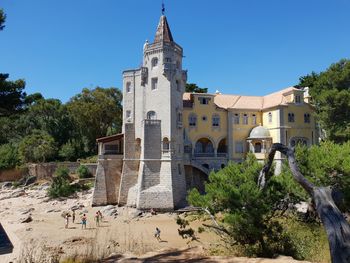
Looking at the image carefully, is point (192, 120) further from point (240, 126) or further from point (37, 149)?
point (37, 149)

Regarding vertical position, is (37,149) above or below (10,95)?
below

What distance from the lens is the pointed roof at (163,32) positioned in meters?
32.4

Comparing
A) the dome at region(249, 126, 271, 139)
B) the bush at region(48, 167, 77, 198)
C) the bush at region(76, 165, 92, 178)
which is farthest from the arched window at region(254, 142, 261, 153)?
the bush at region(48, 167, 77, 198)

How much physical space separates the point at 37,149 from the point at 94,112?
34.7 ft

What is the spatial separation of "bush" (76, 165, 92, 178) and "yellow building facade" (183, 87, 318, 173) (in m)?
15.9

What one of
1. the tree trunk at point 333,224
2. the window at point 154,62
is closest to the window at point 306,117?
the window at point 154,62

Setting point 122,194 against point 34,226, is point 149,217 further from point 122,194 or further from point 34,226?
point 34,226

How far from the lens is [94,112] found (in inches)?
1845

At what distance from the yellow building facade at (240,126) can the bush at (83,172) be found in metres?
15.9

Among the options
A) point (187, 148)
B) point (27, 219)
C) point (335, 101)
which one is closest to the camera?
point (27, 219)

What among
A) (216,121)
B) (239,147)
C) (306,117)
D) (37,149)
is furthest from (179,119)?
(37,149)

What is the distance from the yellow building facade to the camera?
34.2 m

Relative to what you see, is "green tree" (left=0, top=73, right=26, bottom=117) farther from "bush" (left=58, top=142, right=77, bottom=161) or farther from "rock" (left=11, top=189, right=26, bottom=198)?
"bush" (left=58, top=142, right=77, bottom=161)

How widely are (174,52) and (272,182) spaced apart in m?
21.7
